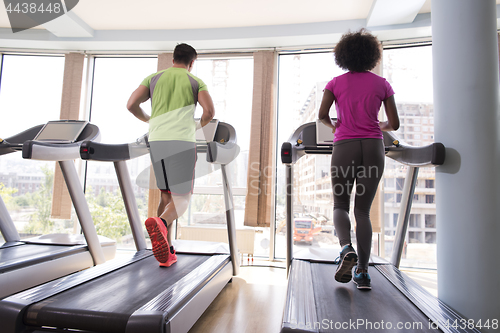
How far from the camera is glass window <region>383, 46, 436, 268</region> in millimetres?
3564

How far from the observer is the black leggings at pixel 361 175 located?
1.51 meters

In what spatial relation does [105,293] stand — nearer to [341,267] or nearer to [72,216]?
[341,267]

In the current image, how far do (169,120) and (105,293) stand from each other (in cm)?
103

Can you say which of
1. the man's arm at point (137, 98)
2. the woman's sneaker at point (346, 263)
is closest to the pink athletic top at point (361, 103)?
the woman's sneaker at point (346, 263)

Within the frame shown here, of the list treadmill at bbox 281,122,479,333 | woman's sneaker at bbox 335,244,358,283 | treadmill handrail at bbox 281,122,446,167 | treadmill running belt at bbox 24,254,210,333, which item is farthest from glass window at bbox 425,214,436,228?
treadmill running belt at bbox 24,254,210,333

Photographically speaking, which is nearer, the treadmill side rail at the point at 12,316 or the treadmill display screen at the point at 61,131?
the treadmill side rail at the point at 12,316

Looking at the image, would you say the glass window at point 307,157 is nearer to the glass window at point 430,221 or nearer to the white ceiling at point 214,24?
the white ceiling at point 214,24

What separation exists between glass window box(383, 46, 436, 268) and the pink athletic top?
236 cm

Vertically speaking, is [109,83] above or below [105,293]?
above

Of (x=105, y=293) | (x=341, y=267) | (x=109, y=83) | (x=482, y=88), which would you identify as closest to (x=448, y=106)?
(x=482, y=88)

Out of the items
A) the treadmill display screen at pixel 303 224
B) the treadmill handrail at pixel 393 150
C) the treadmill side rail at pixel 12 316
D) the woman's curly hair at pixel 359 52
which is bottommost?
the treadmill side rail at pixel 12 316

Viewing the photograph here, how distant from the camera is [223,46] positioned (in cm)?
396

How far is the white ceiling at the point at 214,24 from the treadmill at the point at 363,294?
5.94ft

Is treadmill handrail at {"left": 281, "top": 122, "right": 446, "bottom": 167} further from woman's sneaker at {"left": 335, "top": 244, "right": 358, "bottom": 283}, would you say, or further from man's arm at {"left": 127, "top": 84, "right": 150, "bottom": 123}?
man's arm at {"left": 127, "top": 84, "right": 150, "bottom": 123}
